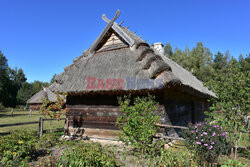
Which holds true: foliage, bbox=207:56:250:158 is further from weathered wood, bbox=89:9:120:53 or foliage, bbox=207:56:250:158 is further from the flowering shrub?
weathered wood, bbox=89:9:120:53

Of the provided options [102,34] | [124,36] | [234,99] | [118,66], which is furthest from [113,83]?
[234,99]

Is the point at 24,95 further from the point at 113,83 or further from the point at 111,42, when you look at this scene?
the point at 113,83

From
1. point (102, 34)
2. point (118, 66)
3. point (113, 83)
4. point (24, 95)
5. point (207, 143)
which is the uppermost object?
point (102, 34)

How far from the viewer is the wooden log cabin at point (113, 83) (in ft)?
22.9

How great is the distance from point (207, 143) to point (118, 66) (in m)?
5.61

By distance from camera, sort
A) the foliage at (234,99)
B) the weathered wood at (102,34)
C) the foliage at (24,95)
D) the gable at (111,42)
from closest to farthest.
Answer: the foliage at (234,99) < the weathered wood at (102,34) < the gable at (111,42) < the foliage at (24,95)

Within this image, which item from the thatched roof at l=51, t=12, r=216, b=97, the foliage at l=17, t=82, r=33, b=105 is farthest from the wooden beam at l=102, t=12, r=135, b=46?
A: the foliage at l=17, t=82, r=33, b=105

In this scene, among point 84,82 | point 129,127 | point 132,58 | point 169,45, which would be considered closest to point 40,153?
point 129,127

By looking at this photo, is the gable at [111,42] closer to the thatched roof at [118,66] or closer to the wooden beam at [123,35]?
the thatched roof at [118,66]

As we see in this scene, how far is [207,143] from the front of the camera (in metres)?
3.94

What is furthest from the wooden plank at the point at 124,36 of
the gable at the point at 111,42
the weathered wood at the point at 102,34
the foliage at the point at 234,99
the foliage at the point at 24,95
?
the foliage at the point at 24,95

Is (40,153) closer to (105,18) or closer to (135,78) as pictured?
(135,78)

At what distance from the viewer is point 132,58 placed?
27.9ft

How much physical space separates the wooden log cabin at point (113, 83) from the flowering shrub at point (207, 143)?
7.76 feet
